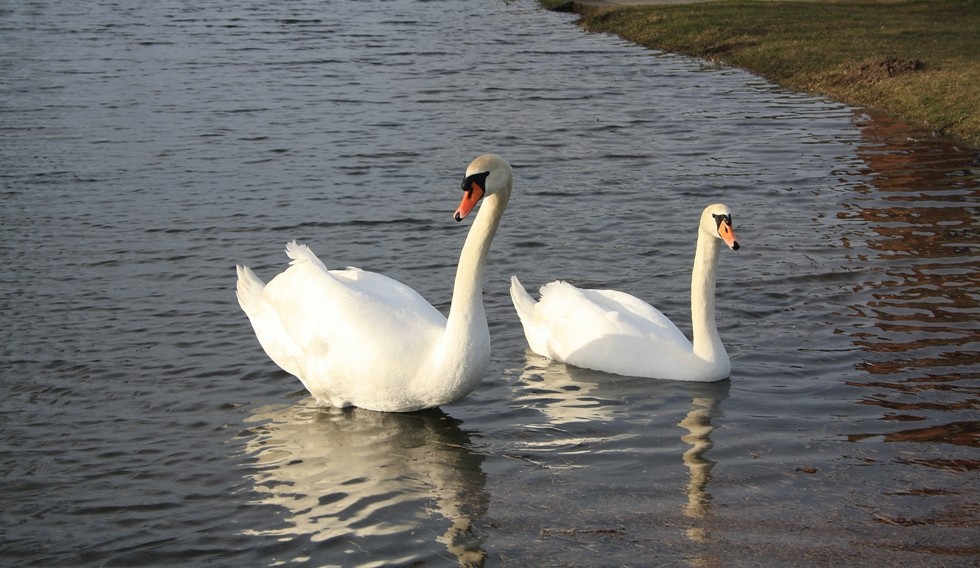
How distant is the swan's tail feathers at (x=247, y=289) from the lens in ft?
28.3

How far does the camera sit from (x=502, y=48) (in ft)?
83.3

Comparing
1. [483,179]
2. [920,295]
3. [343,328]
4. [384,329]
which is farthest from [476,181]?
[920,295]

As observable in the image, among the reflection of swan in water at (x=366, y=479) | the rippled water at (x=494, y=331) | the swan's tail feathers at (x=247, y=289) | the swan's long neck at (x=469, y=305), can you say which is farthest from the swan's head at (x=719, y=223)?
the swan's tail feathers at (x=247, y=289)

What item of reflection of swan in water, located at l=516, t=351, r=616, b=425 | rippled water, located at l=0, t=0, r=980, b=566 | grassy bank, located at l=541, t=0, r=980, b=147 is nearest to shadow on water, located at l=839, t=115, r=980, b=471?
rippled water, located at l=0, t=0, r=980, b=566

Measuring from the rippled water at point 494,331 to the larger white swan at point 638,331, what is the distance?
0.50ft

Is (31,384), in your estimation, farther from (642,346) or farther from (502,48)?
(502,48)

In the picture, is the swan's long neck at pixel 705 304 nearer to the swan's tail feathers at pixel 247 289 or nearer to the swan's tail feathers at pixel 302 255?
the swan's tail feathers at pixel 302 255

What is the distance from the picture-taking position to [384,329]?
756cm

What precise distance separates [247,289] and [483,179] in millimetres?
2399

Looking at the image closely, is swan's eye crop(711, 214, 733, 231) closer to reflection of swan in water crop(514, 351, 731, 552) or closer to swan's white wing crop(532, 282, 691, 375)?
swan's white wing crop(532, 282, 691, 375)

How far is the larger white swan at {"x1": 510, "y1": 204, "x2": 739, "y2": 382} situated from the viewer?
8336 millimetres

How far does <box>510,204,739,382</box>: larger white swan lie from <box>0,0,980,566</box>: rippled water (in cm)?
15

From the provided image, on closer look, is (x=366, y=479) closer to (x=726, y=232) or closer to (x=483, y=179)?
(x=483, y=179)

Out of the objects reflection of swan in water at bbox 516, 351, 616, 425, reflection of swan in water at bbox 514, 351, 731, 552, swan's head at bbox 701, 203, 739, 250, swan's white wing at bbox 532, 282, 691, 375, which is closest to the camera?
reflection of swan in water at bbox 514, 351, 731, 552
